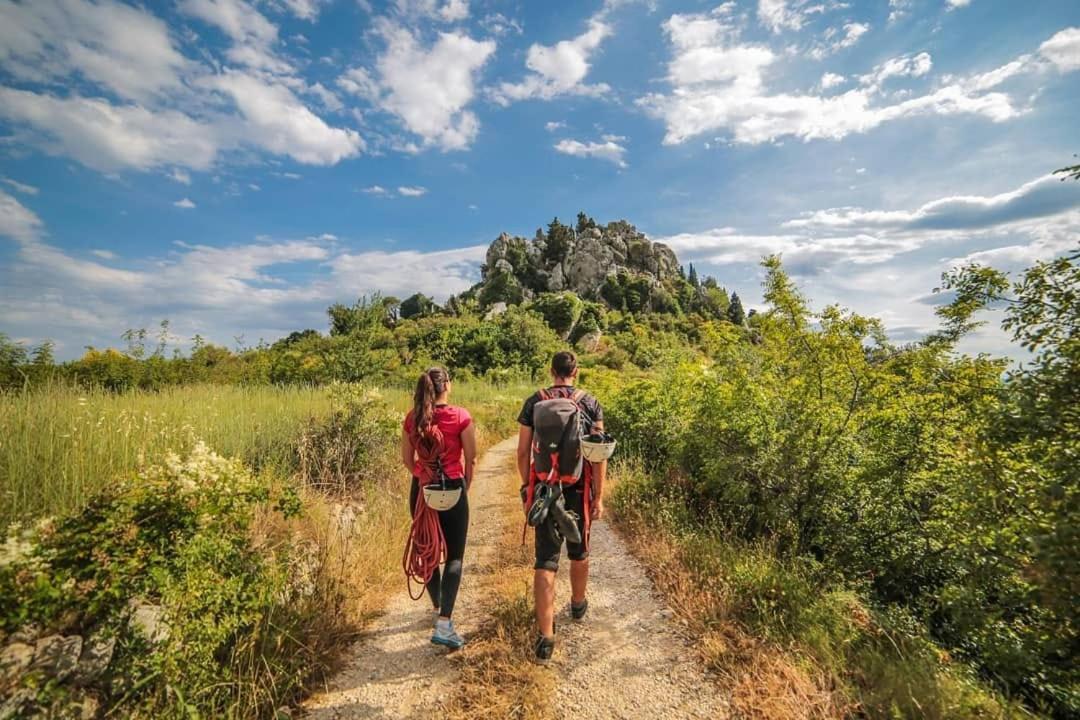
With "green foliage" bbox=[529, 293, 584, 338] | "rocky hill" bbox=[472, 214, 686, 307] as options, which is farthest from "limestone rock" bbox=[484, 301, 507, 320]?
"rocky hill" bbox=[472, 214, 686, 307]

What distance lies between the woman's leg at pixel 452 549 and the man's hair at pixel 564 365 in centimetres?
128

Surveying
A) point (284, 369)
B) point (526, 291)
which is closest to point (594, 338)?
point (526, 291)

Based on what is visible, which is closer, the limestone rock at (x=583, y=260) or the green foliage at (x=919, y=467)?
the green foliage at (x=919, y=467)

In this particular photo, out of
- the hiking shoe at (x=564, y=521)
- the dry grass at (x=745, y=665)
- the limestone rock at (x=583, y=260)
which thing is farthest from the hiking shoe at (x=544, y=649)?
the limestone rock at (x=583, y=260)

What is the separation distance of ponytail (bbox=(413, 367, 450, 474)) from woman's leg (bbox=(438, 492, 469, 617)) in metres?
0.50

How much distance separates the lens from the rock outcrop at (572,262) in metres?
72.6

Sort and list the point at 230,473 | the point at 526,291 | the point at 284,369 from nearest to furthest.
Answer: the point at 230,473, the point at 284,369, the point at 526,291

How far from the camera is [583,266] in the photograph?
74.9 metres

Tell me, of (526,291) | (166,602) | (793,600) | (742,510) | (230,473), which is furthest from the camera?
(526,291)

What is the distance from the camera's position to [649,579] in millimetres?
4461

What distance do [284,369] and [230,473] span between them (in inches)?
658

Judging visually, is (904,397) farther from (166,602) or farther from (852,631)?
(166,602)

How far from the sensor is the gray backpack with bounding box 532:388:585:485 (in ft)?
10.3

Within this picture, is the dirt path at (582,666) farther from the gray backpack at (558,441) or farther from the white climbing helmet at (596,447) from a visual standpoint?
the white climbing helmet at (596,447)
